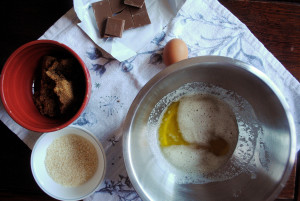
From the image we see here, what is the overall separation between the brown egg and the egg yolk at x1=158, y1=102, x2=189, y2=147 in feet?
0.47

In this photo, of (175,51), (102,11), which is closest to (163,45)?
(175,51)

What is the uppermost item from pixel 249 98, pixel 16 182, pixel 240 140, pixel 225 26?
pixel 225 26

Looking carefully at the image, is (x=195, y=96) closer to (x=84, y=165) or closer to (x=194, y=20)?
(x=194, y=20)

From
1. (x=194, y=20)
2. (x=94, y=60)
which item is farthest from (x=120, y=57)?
(x=194, y=20)

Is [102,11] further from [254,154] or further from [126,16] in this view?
[254,154]

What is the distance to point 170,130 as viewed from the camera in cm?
90

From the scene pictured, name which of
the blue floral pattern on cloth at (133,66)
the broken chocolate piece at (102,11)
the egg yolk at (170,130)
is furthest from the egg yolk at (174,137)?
the broken chocolate piece at (102,11)

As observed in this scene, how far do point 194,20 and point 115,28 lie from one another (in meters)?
0.24

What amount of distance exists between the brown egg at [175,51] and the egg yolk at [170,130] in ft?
0.47

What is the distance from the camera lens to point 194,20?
892mm

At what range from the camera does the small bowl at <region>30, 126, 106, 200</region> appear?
833 mm

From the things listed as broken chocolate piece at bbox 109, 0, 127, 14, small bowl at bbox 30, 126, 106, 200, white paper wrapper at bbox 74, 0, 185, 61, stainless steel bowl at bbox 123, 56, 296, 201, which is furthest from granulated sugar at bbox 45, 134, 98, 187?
broken chocolate piece at bbox 109, 0, 127, 14

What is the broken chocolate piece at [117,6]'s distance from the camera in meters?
0.87

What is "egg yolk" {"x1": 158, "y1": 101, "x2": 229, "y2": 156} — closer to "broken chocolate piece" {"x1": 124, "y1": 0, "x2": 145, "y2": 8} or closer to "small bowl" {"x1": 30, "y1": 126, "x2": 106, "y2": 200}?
"small bowl" {"x1": 30, "y1": 126, "x2": 106, "y2": 200}
